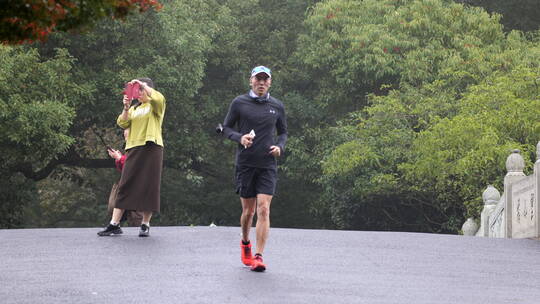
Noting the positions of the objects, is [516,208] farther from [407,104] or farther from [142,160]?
[407,104]

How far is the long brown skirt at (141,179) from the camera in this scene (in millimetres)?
14805

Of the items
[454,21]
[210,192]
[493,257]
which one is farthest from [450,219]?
[493,257]

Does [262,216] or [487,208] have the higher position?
[487,208]

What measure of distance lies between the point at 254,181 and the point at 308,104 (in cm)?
2726

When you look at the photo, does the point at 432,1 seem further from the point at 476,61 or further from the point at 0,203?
the point at 0,203

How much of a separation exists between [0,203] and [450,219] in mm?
11738

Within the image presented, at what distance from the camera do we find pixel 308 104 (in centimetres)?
3878

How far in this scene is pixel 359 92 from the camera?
38125 millimetres

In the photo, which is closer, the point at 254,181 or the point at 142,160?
the point at 254,181

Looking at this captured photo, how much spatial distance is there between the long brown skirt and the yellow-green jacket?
0.41 ft

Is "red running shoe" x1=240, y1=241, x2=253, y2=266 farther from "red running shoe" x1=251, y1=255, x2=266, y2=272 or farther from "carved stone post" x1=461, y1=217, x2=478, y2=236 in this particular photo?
"carved stone post" x1=461, y1=217, x2=478, y2=236

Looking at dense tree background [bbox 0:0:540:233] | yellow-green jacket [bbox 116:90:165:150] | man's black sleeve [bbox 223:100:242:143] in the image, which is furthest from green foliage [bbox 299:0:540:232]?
man's black sleeve [bbox 223:100:242:143]

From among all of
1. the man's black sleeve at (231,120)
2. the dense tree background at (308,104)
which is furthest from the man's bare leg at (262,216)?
the dense tree background at (308,104)

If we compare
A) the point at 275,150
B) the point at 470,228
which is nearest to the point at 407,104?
the point at 470,228
